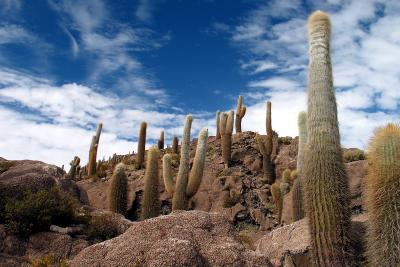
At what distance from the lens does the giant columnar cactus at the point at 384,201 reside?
708 centimetres

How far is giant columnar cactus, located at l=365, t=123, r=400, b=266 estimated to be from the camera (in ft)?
23.2

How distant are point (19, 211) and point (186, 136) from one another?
9777mm

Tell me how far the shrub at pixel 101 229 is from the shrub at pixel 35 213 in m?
0.71

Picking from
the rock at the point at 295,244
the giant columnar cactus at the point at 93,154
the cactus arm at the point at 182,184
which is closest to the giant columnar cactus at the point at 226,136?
the giant columnar cactus at the point at 93,154

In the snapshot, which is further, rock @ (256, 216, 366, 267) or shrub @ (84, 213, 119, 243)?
shrub @ (84, 213, 119, 243)

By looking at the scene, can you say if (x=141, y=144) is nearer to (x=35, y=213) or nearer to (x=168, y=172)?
(x=168, y=172)

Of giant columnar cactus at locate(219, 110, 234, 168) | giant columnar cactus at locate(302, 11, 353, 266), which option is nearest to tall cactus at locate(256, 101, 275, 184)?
giant columnar cactus at locate(219, 110, 234, 168)

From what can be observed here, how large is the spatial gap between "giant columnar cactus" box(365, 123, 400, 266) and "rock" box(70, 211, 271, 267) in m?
1.84

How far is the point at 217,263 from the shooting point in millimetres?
6410

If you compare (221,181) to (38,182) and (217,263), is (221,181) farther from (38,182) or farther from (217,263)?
(217,263)

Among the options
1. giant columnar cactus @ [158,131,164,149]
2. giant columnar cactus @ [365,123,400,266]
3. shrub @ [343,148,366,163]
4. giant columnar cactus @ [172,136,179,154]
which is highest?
giant columnar cactus @ [158,131,164,149]

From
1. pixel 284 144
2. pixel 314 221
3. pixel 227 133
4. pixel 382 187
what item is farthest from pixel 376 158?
pixel 284 144

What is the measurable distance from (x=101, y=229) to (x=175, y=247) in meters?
4.75

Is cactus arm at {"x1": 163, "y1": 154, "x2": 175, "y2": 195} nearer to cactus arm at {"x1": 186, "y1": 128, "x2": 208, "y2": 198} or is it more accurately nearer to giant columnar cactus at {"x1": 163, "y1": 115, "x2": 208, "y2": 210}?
giant columnar cactus at {"x1": 163, "y1": 115, "x2": 208, "y2": 210}
